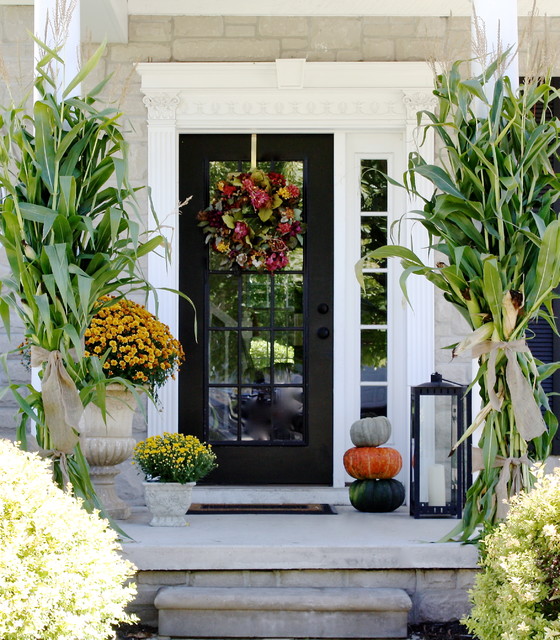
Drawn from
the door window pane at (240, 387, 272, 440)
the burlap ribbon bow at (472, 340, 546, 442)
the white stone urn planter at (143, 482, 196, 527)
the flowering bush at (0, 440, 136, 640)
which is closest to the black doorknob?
the door window pane at (240, 387, 272, 440)

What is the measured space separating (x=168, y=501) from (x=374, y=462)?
3.66 feet

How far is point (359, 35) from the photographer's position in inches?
207

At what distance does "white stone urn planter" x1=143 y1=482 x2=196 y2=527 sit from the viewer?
13.6 ft

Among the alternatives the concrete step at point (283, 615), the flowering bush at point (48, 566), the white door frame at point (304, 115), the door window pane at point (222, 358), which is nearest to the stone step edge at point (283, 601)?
the concrete step at point (283, 615)

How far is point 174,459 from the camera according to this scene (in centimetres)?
413

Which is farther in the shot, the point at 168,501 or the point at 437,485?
the point at 437,485

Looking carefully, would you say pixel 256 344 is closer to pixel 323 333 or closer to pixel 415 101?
pixel 323 333

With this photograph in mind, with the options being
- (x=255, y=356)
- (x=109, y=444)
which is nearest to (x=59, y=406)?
(x=109, y=444)

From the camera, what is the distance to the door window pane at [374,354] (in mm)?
5309

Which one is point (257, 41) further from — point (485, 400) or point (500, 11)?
point (485, 400)

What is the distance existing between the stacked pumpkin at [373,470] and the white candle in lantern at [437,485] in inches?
10.4

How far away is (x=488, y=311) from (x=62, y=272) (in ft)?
5.28

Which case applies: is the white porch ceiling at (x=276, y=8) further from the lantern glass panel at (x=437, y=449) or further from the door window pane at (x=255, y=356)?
the lantern glass panel at (x=437, y=449)

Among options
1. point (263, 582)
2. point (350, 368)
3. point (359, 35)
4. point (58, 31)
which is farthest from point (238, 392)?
point (58, 31)
